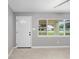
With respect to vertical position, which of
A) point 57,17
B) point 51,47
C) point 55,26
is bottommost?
point 51,47

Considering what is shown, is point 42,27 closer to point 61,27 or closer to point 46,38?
point 46,38

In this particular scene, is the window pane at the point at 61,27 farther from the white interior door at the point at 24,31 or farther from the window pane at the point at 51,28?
the white interior door at the point at 24,31

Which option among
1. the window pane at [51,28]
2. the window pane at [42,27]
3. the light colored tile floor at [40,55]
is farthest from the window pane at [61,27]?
the light colored tile floor at [40,55]

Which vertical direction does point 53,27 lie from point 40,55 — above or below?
above

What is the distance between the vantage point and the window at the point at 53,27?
8.67 m

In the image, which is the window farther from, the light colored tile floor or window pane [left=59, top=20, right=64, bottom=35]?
the light colored tile floor

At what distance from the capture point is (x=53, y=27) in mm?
8750

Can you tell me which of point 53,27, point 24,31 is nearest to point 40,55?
point 24,31

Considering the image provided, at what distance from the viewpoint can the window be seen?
8672mm

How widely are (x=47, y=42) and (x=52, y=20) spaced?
57.2 inches
